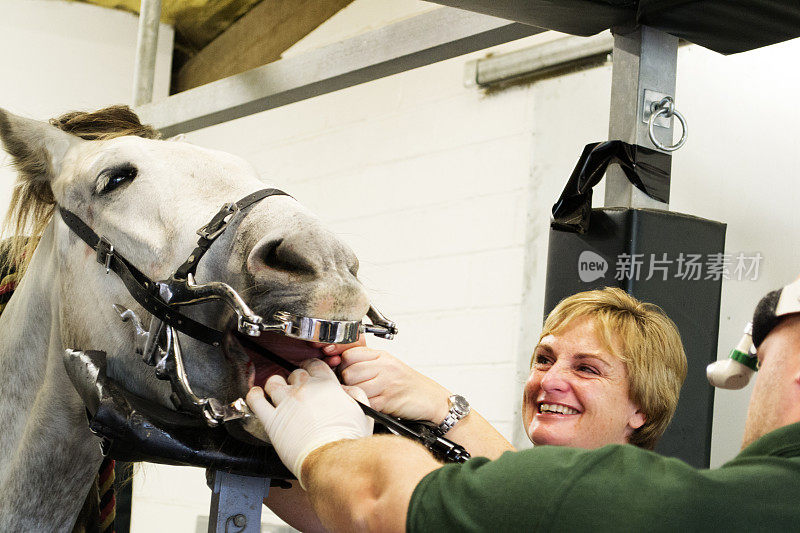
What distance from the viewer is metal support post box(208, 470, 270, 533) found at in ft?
3.28

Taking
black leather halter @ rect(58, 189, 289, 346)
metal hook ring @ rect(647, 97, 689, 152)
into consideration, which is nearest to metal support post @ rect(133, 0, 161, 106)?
metal hook ring @ rect(647, 97, 689, 152)

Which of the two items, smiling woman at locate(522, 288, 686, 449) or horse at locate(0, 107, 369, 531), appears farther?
smiling woman at locate(522, 288, 686, 449)

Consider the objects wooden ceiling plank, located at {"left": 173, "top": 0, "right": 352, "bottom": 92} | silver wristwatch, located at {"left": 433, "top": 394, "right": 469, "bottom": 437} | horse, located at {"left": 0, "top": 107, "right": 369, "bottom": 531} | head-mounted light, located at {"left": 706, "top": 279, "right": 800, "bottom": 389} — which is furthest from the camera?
wooden ceiling plank, located at {"left": 173, "top": 0, "right": 352, "bottom": 92}

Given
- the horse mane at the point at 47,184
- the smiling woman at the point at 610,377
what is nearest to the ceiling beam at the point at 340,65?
the smiling woman at the point at 610,377

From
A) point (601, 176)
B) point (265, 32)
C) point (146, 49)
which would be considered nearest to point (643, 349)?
point (601, 176)

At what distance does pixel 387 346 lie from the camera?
3.54 metres

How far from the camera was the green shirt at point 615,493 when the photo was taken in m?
0.75

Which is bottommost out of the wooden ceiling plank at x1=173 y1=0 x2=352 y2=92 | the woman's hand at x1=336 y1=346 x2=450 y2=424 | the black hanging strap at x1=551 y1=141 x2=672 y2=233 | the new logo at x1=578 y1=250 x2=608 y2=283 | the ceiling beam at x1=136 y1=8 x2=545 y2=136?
the woman's hand at x1=336 y1=346 x2=450 y2=424

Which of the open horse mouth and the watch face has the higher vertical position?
the open horse mouth

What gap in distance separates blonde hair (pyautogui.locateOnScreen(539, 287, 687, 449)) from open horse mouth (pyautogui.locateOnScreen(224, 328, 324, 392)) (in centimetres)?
75

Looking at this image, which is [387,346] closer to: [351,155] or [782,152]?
[351,155]

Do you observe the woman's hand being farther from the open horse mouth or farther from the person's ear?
the person's ear

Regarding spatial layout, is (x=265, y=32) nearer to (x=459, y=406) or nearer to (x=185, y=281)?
(x=459, y=406)

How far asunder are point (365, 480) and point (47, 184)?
0.80 meters
